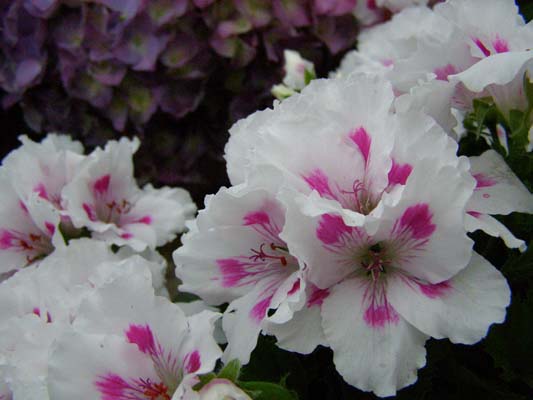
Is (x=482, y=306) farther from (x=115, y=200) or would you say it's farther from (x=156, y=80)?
(x=156, y=80)

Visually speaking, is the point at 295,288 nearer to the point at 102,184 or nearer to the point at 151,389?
the point at 151,389

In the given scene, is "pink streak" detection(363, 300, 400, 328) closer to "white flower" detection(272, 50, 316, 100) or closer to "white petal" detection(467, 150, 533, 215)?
"white petal" detection(467, 150, 533, 215)

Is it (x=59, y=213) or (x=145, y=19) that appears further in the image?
(x=145, y=19)

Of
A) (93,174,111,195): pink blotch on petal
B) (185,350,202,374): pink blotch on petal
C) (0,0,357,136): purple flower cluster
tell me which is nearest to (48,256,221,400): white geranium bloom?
(185,350,202,374): pink blotch on petal

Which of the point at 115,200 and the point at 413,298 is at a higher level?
the point at 413,298

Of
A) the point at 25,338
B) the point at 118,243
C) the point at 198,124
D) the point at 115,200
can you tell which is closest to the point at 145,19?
the point at 198,124

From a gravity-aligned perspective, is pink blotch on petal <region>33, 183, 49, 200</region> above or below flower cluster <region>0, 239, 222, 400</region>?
below

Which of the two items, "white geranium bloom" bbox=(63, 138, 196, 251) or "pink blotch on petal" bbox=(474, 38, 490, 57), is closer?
"pink blotch on petal" bbox=(474, 38, 490, 57)
